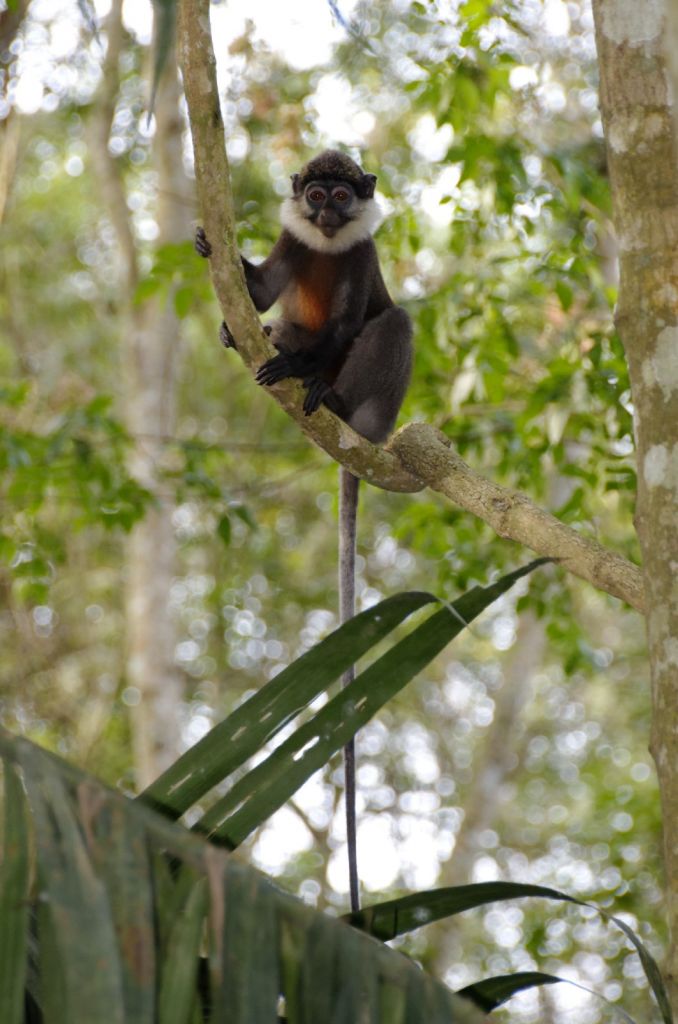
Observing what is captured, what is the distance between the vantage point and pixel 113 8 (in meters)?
10.1

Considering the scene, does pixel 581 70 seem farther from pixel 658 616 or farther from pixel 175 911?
pixel 175 911

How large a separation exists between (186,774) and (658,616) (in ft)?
3.15

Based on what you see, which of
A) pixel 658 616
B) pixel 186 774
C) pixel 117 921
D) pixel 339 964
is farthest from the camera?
pixel 658 616

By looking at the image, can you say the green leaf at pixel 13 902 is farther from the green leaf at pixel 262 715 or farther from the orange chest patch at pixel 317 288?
the orange chest patch at pixel 317 288

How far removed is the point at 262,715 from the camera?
2143 millimetres

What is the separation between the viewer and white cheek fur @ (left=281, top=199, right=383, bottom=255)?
5457 millimetres

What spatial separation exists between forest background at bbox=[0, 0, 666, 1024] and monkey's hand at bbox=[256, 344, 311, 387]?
3.38 ft

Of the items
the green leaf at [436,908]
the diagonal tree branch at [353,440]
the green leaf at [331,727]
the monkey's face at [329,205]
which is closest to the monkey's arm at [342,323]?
the monkey's face at [329,205]

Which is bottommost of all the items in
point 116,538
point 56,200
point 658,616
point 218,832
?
point 218,832

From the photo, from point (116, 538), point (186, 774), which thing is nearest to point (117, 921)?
point (186, 774)

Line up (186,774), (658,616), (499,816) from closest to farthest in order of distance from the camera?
(186,774) → (658,616) → (499,816)

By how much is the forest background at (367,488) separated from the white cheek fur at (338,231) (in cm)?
22

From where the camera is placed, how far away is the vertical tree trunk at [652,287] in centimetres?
229

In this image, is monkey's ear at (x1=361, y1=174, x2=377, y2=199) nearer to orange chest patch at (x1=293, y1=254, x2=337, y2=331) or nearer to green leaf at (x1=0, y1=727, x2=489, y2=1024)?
orange chest patch at (x1=293, y1=254, x2=337, y2=331)
